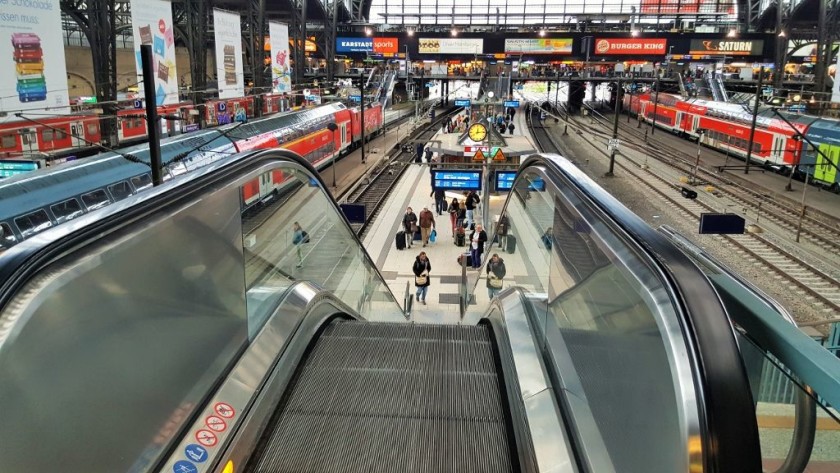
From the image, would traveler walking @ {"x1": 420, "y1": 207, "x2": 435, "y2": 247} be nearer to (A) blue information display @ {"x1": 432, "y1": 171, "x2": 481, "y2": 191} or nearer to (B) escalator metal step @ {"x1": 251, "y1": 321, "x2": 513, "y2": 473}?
(A) blue information display @ {"x1": 432, "y1": 171, "x2": 481, "y2": 191}

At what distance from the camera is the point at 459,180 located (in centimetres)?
1997

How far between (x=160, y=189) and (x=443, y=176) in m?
16.9

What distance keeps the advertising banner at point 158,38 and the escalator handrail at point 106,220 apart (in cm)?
1019

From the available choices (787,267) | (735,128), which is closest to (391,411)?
(787,267)

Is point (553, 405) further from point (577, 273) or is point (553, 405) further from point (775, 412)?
point (775, 412)

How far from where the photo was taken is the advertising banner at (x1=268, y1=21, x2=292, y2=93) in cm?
2308

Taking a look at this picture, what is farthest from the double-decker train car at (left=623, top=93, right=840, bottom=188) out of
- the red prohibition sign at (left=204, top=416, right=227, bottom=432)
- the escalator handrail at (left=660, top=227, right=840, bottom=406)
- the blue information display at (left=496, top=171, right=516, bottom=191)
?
the red prohibition sign at (left=204, top=416, right=227, bottom=432)

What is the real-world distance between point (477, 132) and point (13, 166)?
13.0 metres

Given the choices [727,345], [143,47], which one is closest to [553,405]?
[727,345]

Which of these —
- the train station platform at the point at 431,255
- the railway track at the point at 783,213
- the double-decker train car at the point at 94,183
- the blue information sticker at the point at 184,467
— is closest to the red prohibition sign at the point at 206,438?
the blue information sticker at the point at 184,467

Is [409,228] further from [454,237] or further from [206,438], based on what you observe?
[206,438]

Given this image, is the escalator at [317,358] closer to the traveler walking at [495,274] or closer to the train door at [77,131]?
the traveler walking at [495,274]

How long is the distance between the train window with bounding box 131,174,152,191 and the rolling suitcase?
7859 mm

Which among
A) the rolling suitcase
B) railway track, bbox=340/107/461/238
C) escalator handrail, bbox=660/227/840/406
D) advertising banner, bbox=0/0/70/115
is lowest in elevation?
railway track, bbox=340/107/461/238
